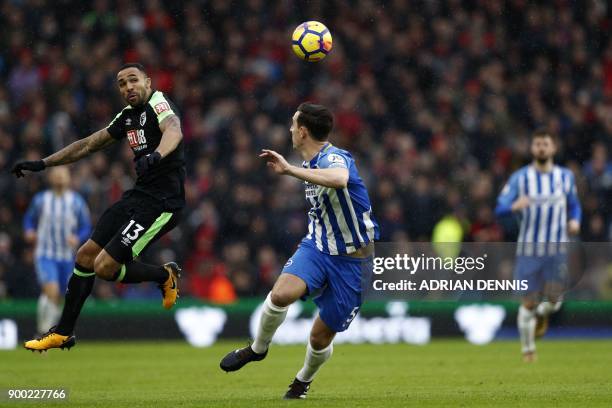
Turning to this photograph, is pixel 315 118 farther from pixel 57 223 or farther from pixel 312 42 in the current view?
pixel 57 223

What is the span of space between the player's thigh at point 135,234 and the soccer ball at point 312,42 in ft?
6.21

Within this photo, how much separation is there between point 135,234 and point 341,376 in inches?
113

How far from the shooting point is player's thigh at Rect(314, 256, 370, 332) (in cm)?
825

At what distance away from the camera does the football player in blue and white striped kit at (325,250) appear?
821 cm

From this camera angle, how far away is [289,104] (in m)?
19.2

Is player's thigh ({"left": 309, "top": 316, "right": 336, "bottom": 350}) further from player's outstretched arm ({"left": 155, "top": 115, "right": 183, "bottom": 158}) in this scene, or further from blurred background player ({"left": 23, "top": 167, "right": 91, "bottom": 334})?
blurred background player ({"left": 23, "top": 167, "right": 91, "bottom": 334})

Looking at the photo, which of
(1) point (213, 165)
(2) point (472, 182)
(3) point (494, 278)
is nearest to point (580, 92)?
(2) point (472, 182)

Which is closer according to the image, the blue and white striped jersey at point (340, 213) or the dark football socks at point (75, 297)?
the blue and white striped jersey at point (340, 213)

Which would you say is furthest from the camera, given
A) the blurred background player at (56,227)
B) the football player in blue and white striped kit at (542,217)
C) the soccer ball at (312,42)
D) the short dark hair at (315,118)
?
the blurred background player at (56,227)

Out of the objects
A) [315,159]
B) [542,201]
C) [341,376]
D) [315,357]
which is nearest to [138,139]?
[315,159]

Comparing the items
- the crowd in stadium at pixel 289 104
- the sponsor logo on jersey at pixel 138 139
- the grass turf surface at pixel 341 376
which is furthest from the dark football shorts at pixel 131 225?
the crowd in stadium at pixel 289 104

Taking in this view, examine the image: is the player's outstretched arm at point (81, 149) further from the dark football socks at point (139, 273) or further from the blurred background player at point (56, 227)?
the blurred background player at point (56, 227)

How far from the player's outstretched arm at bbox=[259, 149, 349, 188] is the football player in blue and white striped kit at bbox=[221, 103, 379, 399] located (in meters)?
0.20

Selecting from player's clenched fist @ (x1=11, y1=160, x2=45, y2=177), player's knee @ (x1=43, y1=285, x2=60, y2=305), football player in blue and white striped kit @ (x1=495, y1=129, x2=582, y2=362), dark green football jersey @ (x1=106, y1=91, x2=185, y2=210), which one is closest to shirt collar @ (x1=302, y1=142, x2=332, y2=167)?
dark green football jersey @ (x1=106, y1=91, x2=185, y2=210)
